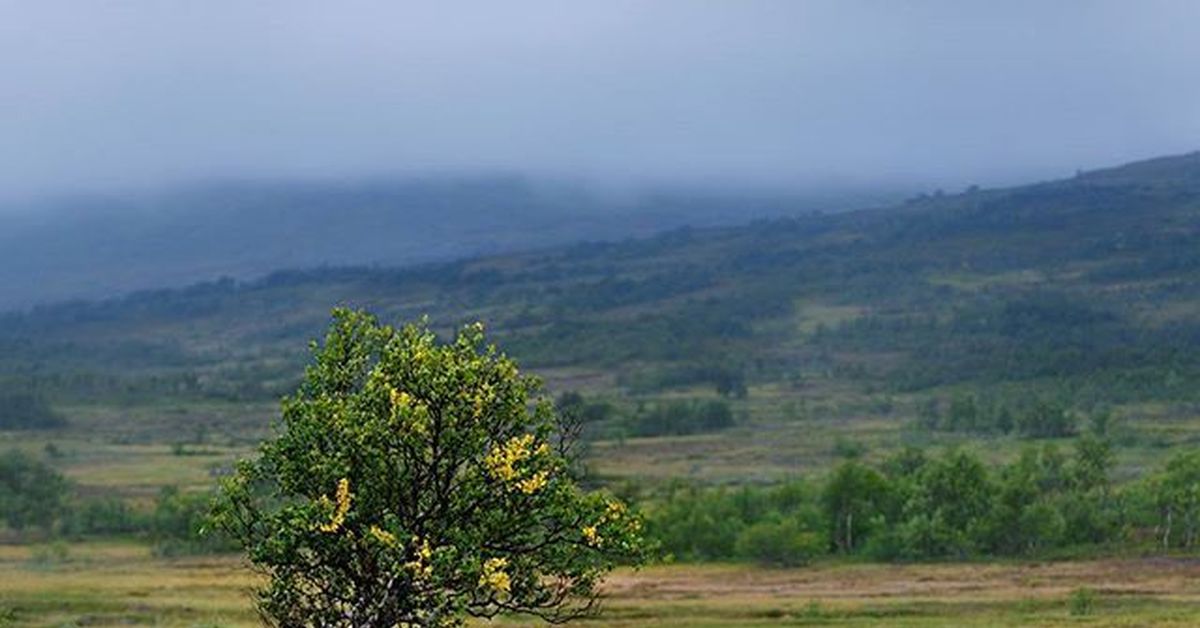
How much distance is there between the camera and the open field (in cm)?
7144

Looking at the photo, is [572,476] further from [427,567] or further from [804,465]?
[804,465]

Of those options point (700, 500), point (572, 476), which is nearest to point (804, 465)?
point (700, 500)

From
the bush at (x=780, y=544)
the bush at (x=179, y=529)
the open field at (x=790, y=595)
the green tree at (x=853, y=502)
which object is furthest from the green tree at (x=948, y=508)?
the bush at (x=179, y=529)

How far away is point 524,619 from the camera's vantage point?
2734 inches

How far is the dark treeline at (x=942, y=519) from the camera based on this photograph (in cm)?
10444

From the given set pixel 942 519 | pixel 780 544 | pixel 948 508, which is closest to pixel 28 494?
pixel 780 544

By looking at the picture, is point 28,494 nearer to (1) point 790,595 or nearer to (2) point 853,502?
(2) point 853,502

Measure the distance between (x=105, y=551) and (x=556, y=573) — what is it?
11412 centimetres

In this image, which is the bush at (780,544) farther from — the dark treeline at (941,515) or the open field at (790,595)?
the open field at (790,595)

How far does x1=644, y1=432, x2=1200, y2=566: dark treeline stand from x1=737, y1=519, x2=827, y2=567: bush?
0.08 meters

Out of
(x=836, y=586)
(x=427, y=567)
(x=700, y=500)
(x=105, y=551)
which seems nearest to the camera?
(x=427, y=567)

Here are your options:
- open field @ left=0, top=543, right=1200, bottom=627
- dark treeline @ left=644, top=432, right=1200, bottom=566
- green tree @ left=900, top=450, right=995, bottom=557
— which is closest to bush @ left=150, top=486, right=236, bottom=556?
open field @ left=0, top=543, right=1200, bottom=627

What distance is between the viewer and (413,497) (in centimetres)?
2356

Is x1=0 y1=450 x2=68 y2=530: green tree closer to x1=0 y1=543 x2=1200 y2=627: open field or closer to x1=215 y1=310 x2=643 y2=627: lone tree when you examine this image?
x1=0 y1=543 x2=1200 y2=627: open field
